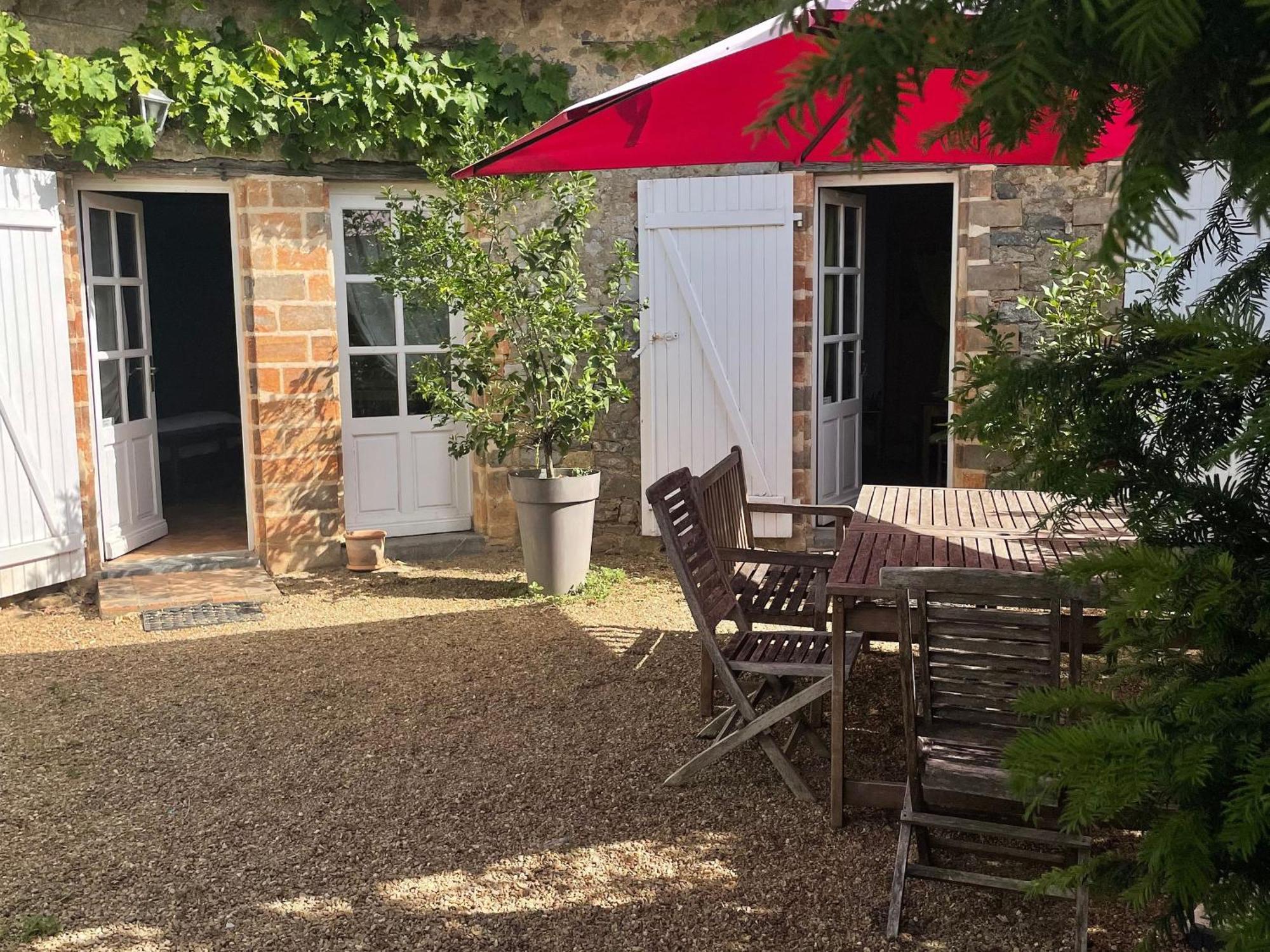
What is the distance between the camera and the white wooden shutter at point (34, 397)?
589 centimetres

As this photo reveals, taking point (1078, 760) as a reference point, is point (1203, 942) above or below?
below

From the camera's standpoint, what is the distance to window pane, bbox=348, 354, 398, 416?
706 cm

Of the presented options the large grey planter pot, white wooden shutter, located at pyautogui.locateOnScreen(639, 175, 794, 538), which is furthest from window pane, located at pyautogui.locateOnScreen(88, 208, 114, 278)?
white wooden shutter, located at pyautogui.locateOnScreen(639, 175, 794, 538)

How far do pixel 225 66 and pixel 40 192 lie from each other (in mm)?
1140

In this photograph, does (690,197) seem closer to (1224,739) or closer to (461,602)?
(461,602)

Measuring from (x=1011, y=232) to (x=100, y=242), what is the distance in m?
5.04

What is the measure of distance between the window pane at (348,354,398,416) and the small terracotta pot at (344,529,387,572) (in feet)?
2.59

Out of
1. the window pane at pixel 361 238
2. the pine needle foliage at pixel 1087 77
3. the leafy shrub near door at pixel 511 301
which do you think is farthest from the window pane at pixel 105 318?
the pine needle foliage at pixel 1087 77

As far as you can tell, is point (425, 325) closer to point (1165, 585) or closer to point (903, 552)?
point (903, 552)

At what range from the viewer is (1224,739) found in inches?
29.4

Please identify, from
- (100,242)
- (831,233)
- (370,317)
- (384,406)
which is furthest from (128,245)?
(831,233)

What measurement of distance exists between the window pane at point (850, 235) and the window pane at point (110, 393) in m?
4.35

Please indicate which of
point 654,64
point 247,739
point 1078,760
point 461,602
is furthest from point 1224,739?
point 654,64

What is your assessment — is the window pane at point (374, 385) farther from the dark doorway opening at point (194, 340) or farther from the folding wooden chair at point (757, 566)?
the dark doorway opening at point (194, 340)
